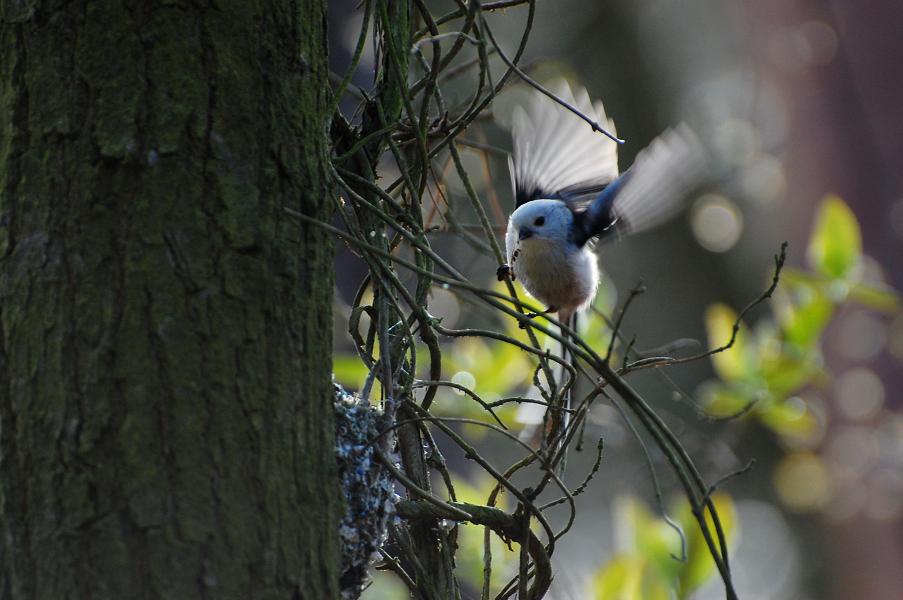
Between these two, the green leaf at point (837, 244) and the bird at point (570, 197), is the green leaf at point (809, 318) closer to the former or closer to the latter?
the green leaf at point (837, 244)

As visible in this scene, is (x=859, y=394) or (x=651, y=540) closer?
(x=651, y=540)

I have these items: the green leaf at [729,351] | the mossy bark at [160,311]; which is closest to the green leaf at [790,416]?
the green leaf at [729,351]

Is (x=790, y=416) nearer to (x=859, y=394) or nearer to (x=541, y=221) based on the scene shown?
(x=541, y=221)

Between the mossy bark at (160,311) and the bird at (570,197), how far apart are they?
0.78 meters

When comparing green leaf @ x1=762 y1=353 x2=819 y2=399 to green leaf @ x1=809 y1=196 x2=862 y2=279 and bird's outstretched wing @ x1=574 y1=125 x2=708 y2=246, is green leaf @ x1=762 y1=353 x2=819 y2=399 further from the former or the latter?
bird's outstretched wing @ x1=574 y1=125 x2=708 y2=246

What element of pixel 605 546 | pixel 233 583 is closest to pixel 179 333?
pixel 233 583

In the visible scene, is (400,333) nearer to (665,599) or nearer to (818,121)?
(665,599)

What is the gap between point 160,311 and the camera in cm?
105

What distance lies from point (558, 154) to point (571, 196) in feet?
0.44

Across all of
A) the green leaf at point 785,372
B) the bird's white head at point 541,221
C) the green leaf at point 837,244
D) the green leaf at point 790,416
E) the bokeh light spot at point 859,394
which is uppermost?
the bokeh light spot at point 859,394

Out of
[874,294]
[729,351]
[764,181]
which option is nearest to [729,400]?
[729,351]

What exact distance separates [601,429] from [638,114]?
4.37 m

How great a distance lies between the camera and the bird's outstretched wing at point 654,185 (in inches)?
71.7

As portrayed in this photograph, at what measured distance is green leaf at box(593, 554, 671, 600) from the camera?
210 centimetres
